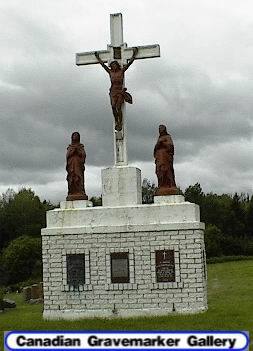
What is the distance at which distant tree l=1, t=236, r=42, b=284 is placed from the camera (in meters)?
41.0

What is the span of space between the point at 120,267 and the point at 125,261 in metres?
0.20

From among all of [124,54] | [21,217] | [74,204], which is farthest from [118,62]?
[21,217]

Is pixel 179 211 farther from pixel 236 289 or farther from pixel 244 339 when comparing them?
pixel 236 289

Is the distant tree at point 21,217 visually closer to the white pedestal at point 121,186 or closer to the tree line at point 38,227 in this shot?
the tree line at point 38,227

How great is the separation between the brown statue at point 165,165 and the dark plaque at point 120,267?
1943mm

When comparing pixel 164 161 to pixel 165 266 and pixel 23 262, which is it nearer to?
pixel 165 266

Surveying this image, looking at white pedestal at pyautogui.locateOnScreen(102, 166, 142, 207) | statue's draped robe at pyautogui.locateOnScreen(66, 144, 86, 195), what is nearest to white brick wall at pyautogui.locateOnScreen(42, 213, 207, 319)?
white pedestal at pyautogui.locateOnScreen(102, 166, 142, 207)

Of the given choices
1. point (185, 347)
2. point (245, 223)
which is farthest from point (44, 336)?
point (245, 223)

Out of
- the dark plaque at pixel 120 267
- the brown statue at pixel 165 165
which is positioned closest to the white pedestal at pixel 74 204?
the dark plaque at pixel 120 267

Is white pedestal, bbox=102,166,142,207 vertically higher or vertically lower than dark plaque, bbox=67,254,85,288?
higher

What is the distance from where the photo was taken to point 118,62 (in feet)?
55.7

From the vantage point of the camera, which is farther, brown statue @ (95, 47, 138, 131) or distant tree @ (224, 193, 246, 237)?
distant tree @ (224, 193, 246, 237)

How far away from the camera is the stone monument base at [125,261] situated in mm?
15461
